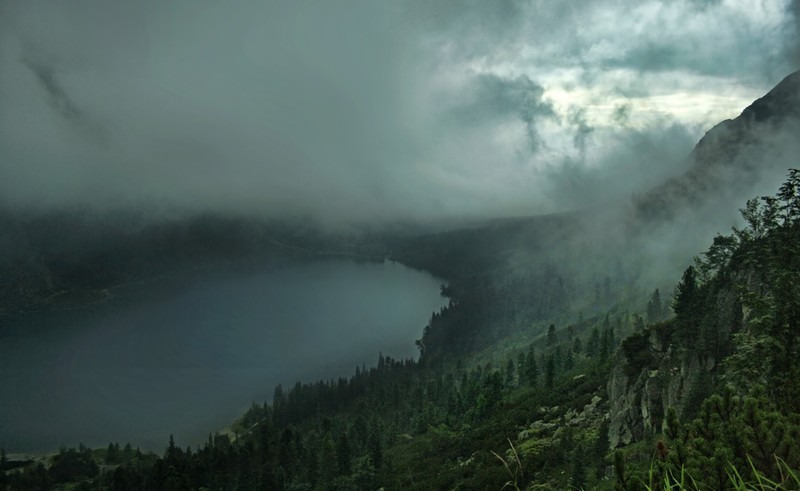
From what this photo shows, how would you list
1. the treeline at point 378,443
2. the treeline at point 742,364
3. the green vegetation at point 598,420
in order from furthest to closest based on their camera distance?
the treeline at point 378,443, the green vegetation at point 598,420, the treeline at point 742,364

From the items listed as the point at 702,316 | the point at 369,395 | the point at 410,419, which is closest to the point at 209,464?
the point at 410,419

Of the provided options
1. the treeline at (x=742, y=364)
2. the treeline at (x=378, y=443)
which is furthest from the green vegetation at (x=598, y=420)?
the treeline at (x=378, y=443)

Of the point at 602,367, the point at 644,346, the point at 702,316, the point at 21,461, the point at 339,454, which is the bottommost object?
the point at 21,461

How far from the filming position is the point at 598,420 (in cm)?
7144

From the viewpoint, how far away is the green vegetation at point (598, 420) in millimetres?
15445

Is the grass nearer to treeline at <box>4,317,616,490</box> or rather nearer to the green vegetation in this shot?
the green vegetation

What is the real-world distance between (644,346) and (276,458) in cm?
8840

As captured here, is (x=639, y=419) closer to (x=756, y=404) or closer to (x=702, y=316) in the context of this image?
(x=702, y=316)

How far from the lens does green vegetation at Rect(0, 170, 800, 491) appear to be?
50.7ft

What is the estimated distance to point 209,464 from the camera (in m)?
116

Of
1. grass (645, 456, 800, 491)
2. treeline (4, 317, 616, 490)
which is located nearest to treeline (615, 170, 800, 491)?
grass (645, 456, 800, 491)

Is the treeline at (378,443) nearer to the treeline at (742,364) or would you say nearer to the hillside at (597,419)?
the hillside at (597,419)

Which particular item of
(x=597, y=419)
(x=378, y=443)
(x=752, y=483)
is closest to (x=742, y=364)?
(x=752, y=483)

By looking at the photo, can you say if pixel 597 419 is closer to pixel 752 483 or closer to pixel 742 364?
pixel 742 364
